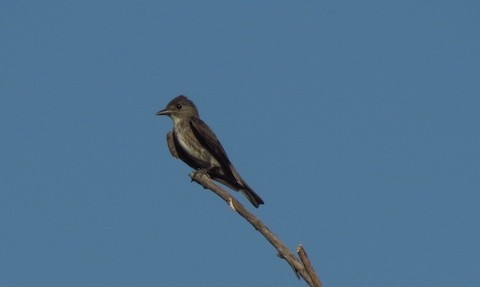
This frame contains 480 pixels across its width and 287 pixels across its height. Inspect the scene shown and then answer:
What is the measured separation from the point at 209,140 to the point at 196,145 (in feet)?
1.07

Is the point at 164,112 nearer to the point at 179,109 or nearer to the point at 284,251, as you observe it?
the point at 179,109

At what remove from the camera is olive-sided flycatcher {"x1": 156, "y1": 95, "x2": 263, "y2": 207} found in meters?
12.2

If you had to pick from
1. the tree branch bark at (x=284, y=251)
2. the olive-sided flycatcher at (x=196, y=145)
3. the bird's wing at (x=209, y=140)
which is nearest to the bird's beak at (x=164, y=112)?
the olive-sided flycatcher at (x=196, y=145)

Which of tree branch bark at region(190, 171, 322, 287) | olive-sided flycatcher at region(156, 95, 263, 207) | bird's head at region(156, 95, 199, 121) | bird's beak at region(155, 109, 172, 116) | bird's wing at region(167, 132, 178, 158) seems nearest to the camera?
tree branch bark at region(190, 171, 322, 287)

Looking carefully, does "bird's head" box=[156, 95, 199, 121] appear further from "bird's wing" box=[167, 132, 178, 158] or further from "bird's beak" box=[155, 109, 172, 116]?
"bird's wing" box=[167, 132, 178, 158]

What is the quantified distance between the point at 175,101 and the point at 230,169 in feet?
7.43

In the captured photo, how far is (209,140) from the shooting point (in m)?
12.6

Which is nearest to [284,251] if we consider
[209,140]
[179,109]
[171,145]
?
[209,140]

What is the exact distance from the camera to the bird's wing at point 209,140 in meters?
12.2

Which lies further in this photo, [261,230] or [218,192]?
[218,192]

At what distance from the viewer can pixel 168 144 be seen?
43.1 ft

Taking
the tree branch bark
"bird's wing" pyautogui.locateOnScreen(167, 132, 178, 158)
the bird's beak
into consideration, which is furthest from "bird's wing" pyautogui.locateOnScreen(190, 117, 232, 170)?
the tree branch bark

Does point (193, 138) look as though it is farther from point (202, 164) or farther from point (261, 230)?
point (261, 230)

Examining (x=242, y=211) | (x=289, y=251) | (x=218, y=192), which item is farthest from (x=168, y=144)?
(x=289, y=251)
